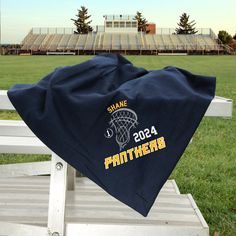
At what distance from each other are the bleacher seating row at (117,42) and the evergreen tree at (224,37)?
14.8 ft

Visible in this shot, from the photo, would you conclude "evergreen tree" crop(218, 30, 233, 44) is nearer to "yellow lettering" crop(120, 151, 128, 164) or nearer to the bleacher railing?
the bleacher railing

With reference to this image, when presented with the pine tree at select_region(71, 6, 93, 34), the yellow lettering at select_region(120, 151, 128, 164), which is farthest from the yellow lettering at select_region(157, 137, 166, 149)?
the pine tree at select_region(71, 6, 93, 34)

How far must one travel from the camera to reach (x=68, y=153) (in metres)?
1.96

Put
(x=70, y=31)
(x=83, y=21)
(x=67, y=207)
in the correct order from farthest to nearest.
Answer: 1. (x=83, y=21)
2. (x=70, y=31)
3. (x=67, y=207)

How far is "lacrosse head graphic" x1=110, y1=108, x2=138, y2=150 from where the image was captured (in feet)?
6.26

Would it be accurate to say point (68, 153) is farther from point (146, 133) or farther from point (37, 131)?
point (146, 133)

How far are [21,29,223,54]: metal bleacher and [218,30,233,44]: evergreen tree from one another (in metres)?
3.59

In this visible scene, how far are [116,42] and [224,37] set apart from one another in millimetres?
17660

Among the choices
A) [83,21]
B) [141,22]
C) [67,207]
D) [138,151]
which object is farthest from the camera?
[141,22]

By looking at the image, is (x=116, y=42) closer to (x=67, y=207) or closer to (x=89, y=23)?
(x=89, y=23)

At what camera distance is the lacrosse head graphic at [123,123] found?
1907mm

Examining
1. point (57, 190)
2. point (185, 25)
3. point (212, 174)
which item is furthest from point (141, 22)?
point (57, 190)

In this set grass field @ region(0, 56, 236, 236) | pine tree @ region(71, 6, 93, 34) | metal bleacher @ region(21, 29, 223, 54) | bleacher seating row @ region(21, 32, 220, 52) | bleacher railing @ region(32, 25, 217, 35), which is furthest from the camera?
pine tree @ region(71, 6, 93, 34)

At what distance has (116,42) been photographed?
7556cm
